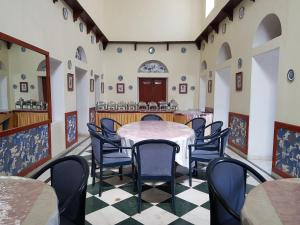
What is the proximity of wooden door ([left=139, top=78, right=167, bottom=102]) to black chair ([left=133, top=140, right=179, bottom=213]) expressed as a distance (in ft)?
24.6

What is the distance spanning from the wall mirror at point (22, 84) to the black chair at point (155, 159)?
6.40 ft

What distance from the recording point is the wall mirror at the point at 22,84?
127 inches

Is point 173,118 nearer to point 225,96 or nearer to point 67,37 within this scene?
point 225,96

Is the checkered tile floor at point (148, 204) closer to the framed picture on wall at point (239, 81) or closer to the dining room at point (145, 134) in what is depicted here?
the dining room at point (145, 134)

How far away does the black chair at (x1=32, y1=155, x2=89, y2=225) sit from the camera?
1.55 metres

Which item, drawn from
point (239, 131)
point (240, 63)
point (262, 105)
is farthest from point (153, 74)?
point (262, 105)

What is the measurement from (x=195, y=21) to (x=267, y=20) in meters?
5.32

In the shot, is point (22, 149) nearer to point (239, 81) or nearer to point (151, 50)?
point (239, 81)

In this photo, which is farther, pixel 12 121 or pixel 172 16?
pixel 172 16

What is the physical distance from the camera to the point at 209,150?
389 centimetres

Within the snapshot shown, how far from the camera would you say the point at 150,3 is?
955 cm

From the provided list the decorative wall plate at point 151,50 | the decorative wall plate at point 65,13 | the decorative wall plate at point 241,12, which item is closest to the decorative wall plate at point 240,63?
the decorative wall plate at point 241,12

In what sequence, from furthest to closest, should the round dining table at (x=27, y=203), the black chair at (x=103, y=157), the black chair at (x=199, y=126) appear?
the black chair at (x=199, y=126), the black chair at (x=103, y=157), the round dining table at (x=27, y=203)

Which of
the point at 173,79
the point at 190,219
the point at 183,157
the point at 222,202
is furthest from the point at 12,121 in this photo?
the point at 173,79
